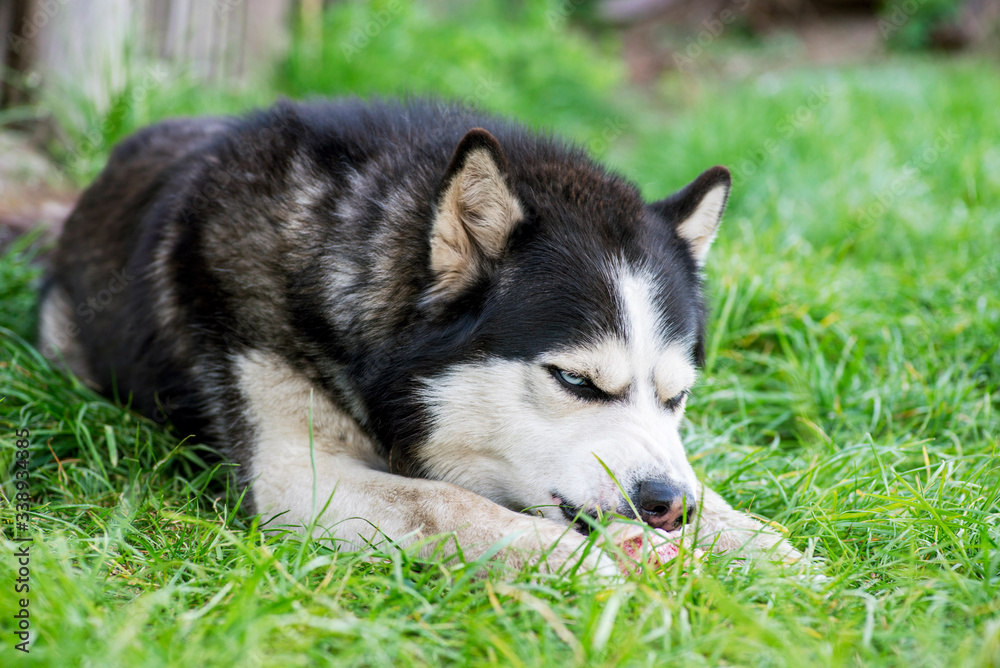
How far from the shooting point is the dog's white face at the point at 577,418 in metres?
2.51

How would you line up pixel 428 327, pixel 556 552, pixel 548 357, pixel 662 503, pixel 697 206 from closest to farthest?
pixel 556 552, pixel 662 503, pixel 548 357, pixel 428 327, pixel 697 206

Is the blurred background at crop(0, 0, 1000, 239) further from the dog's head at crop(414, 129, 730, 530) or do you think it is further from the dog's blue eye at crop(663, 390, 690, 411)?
the dog's blue eye at crop(663, 390, 690, 411)

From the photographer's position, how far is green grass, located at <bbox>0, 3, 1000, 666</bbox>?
196cm

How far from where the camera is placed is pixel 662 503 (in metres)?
2.46

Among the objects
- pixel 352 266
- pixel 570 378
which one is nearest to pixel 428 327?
pixel 352 266

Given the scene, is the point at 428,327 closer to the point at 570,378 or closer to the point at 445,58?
the point at 570,378

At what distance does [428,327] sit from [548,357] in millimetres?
429

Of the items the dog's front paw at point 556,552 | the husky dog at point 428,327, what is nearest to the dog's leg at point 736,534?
the husky dog at point 428,327

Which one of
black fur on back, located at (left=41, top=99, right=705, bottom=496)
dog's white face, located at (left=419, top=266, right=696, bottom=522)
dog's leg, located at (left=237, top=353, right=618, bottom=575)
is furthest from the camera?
black fur on back, located at (left=41, top=99, right=705, bottom=496)

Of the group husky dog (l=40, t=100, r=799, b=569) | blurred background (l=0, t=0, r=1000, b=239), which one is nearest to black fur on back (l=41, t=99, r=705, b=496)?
husky dog (l=40, t=100, r=799, b=569)

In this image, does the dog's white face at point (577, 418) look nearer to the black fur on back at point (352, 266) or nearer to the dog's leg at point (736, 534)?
the black fur on back at point (352, 266)

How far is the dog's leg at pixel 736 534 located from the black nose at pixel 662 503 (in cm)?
6

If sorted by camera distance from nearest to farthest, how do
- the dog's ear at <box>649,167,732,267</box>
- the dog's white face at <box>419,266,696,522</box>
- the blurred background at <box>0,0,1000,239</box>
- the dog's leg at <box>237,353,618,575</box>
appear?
the dog's leg at <box>237,353,618,575</box> → the dog's white face at <box>419,266,696,522</box> → the dog's ear at <box>649,167,732,267</box> → the blurred background at <box>0,0,1000,239</box>

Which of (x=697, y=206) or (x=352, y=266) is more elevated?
(x=697, y=206)
